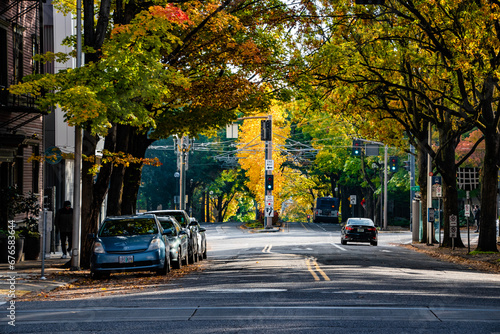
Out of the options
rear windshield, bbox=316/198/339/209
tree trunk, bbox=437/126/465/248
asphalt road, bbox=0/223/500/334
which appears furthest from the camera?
rear windshield, bbox=316/198/339/209

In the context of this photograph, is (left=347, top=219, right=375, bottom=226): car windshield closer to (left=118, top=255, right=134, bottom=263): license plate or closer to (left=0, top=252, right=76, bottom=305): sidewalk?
(left=0, top=252, right=76, bottom=305): sidewalk

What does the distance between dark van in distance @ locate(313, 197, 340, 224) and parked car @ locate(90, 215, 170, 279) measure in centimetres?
6072

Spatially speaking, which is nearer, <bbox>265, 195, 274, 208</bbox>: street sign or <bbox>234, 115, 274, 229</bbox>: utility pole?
<bbox>234, 115, 274, 229</bbox>: utility pole

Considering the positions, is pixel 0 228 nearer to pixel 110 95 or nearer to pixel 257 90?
pixel 110 95

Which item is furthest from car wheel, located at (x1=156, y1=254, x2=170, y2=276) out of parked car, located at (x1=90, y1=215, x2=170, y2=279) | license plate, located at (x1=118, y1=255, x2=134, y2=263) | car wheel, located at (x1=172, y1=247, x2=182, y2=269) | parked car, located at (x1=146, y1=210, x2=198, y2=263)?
parked car, located at (x1=146, y1=210, x2=198, y2=263)

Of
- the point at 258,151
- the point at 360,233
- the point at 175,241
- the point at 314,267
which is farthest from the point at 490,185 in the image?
the point at 258,151

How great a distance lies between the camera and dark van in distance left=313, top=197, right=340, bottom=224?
79.5 m

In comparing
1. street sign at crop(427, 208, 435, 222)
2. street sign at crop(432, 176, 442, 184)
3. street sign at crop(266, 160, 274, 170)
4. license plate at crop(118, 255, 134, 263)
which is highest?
street sign at crop(266, 160, 274, 170)

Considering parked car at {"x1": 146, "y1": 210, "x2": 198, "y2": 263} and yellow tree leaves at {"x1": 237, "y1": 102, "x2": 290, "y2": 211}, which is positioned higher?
yellow tree leaves at {"x1": 237, "y1": 102, "x2": 290, "y2": 211}

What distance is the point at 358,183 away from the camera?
2874 inches

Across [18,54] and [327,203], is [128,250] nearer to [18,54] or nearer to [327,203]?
[18,54]

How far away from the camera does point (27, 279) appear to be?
18.3 m

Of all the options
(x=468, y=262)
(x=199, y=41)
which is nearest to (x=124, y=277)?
(x=199, y=41)

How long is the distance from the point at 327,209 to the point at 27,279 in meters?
63.2
